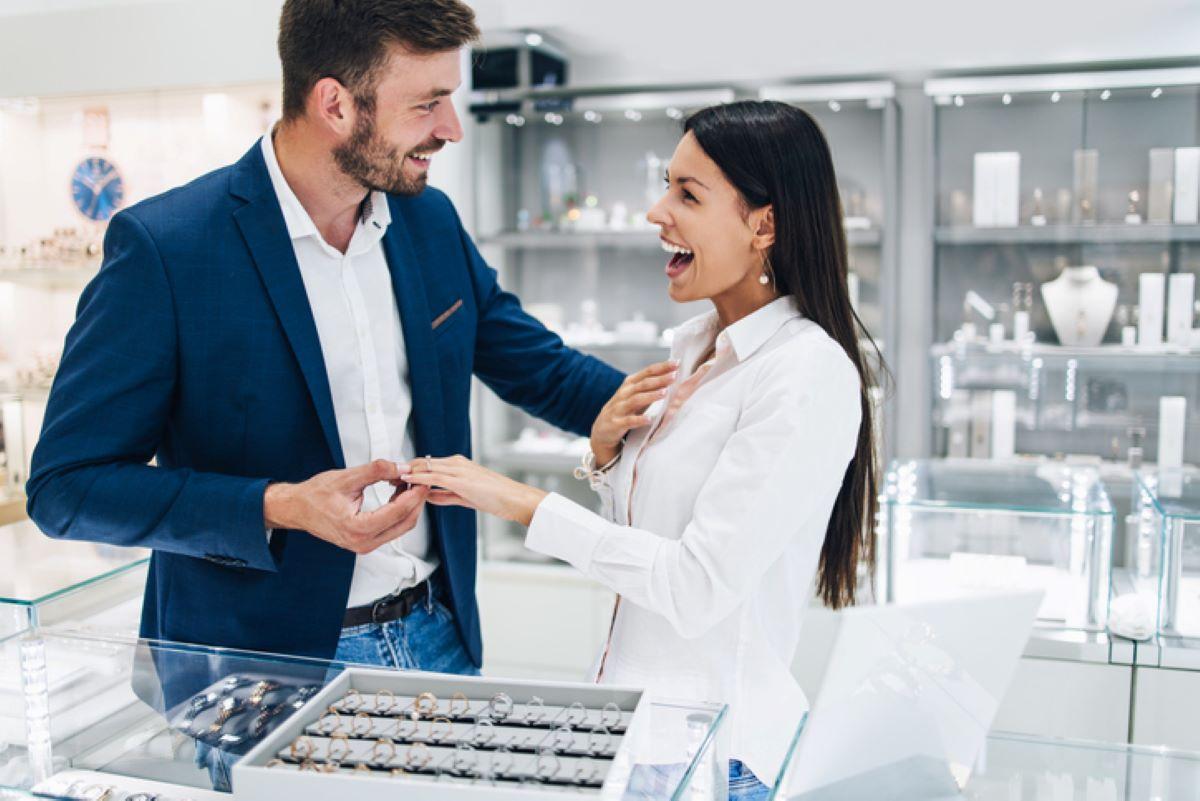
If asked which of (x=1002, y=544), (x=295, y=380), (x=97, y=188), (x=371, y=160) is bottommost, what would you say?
(x=1002, y=544)

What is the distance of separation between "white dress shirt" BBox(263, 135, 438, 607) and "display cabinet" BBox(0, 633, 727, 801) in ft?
1.09

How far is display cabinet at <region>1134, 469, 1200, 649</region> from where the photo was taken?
2842mm

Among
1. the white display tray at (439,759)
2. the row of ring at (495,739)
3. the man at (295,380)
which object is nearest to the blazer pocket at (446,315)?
the man at (295,380)

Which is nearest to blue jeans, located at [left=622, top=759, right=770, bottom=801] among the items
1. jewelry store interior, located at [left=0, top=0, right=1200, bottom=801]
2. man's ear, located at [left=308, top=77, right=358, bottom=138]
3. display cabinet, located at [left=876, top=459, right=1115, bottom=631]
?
man's ear, located at [left=308, top=77, right=358, bottom=138]

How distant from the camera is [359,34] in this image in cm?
173

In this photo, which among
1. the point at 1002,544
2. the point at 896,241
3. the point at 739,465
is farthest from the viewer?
the point at 896,241

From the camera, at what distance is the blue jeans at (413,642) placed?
187cm

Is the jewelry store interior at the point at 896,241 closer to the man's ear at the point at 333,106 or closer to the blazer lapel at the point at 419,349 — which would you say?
the blazer lapel at the point at 419,349

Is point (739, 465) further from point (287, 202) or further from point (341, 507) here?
point (287, 202)

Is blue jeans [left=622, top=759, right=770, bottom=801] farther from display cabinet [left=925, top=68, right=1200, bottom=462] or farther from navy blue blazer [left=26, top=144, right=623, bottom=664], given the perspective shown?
display cabinet [left=925, top=68, right=1200, bottom=462]

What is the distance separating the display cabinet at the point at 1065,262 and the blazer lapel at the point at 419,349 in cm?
277

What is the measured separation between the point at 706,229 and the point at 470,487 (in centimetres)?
59

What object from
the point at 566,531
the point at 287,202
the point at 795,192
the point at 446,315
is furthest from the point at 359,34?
the point at 566,531

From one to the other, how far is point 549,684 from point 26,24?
3934mm
